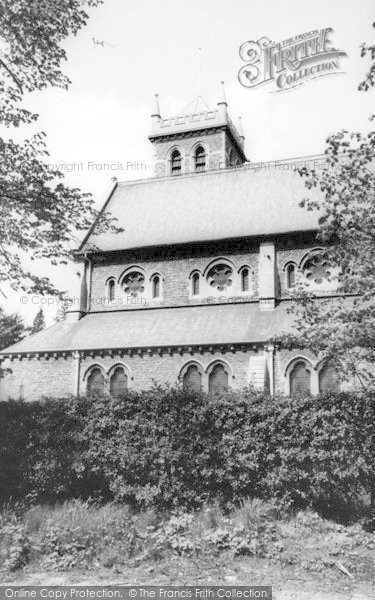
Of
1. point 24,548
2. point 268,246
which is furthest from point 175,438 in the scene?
point 268,246

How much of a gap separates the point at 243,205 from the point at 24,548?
2005 centimetres

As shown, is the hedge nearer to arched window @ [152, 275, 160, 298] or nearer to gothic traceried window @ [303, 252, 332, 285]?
gothic traceried window @ [303, 252, 332, 285]

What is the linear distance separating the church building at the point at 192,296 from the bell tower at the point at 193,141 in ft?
25.8

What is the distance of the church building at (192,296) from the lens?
2041 cm

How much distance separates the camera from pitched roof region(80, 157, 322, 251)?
24.0 m

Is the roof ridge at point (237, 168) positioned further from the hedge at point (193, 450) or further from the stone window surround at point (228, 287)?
the hedge at point (193, 450)

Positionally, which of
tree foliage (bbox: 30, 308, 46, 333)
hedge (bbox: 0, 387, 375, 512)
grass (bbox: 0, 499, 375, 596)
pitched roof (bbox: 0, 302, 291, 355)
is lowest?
grass (bbox: 0, 499, 375, 596)

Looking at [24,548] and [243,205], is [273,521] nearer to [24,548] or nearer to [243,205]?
[24,548]

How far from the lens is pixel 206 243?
24.0m

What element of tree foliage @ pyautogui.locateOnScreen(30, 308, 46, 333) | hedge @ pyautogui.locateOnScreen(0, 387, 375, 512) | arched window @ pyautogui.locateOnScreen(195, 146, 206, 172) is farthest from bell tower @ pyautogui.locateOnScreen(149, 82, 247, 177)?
tree foliage @ pyautogui.locateOnScreen(30, 308, 46, 333)

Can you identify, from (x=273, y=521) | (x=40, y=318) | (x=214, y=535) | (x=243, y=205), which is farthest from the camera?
(x=40, y=318)

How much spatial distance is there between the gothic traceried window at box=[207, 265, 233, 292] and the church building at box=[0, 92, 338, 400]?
1.8 inches

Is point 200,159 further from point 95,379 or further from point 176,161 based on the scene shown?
point 95,379

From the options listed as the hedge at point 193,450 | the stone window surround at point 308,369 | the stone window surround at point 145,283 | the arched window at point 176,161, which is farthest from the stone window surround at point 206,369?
the arched window at point 176,161
